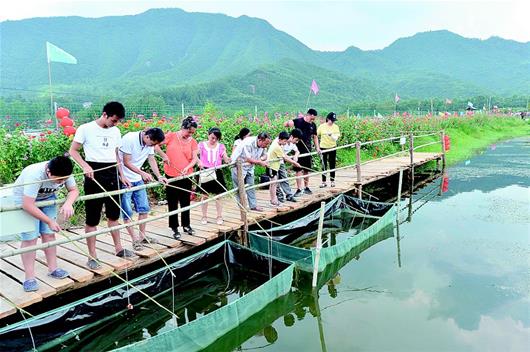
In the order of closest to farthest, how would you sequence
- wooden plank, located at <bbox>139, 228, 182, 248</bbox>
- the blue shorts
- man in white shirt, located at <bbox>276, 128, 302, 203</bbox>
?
the blue shorts → wooden plank, located at <bbox>139, 228, 182, 248</bbox> → man in white shirt, located at <bbox>276, 128, 302, 203</bbox>

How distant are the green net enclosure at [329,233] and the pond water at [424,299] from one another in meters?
0.34

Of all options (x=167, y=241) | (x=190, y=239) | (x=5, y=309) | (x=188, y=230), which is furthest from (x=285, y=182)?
(x=5, y=309)

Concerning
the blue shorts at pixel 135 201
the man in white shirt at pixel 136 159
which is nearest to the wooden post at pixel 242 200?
the man in white shirt at pixel 136 159

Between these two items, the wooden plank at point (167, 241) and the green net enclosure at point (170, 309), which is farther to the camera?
the wooden plank at point (167, 241)

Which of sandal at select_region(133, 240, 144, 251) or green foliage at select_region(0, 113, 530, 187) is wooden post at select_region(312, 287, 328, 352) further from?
green foliage at select_region(0, 113, 530, 187)

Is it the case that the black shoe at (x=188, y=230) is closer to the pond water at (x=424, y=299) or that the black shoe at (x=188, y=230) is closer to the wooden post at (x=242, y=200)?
the wooden post at (x=242, y=200)

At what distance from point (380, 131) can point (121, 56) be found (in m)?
78.8

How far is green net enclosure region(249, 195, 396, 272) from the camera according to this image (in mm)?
5117

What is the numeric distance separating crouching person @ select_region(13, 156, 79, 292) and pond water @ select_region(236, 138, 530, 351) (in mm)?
1767

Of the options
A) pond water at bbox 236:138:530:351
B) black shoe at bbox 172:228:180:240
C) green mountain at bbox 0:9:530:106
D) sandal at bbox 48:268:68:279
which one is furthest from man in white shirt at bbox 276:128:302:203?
green mountain at bbox 0:9:530:106

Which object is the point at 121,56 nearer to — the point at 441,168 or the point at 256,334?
the point at 441,168

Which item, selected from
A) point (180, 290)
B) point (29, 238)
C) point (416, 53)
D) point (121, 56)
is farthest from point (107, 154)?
point (416, 53)

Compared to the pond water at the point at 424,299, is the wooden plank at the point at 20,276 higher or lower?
higher

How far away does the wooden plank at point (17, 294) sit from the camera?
11.3 feet
